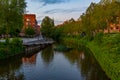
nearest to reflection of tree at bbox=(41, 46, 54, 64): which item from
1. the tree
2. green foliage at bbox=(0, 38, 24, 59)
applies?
green foliage at bbox=(0, 38, 24, 59)

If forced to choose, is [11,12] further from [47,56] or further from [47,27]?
[47,27]

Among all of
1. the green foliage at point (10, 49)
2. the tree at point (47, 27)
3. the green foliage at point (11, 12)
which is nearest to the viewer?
the green foliage at point (10, 49)

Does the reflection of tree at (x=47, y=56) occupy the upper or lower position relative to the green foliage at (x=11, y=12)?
lower

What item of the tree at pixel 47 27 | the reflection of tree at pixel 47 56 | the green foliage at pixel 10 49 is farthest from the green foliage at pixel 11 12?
the tree at pixel 47 27

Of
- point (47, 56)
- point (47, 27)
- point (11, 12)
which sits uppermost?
point (11, 12)

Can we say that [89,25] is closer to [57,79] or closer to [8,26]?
[8,26]

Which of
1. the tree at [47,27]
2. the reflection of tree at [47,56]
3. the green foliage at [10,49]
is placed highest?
the tree at [47,27]

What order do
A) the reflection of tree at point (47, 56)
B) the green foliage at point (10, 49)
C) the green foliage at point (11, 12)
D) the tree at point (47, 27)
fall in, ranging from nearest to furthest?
the reflection of tree at point (47, 56) < the green foliage at point (10, 49) < the green foliage at point (11, 12) < the tree at point (47, 27)

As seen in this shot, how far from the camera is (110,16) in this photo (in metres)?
66.6

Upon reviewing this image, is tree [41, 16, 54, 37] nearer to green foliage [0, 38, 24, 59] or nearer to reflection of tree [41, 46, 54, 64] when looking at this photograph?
reflection of tree [41, 46, 54, 64]

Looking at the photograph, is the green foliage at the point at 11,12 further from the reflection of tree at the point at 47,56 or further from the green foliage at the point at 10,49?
the reflection of tree at the point at 47,56

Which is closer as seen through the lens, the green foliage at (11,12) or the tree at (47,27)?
the green foliage at (11,12)

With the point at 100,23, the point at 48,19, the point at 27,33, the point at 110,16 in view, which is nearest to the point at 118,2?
the point at 110,16

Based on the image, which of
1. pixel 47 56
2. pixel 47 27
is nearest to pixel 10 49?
pixel 47 56
